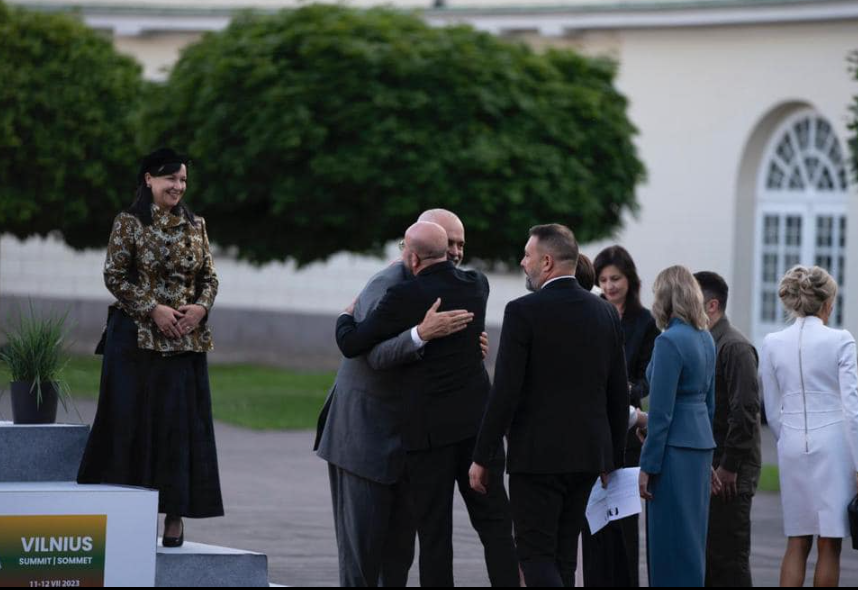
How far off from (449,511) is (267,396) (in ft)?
47.0

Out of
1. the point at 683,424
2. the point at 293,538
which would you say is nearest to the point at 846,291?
the point at 293,538

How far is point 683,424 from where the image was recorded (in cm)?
823

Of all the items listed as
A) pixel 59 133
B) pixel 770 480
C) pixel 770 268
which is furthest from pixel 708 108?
pixel 770 480

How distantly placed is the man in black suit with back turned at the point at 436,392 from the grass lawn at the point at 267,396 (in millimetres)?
10664

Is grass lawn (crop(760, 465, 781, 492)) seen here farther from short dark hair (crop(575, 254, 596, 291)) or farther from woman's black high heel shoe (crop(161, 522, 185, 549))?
woman's black high heel shoe (crop(161, 522, 185, 549))

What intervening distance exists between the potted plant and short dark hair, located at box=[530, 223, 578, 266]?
2.47 metres

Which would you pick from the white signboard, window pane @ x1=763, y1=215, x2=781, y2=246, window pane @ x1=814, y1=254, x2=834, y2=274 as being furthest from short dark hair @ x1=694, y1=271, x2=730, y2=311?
window pane @ x1=763, y1=215, x2=781, y2=246

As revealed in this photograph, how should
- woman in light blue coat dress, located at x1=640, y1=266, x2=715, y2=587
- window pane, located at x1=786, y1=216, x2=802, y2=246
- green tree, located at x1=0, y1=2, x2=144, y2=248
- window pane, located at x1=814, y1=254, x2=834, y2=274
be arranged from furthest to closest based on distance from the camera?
1. green tree, located at x1=0, y1=2, x2=144, y2=248
2. window pane, located at x1=786, y1=216, x2=802, y2=246
3. window pane, located at x1=814, y1=254, x2=834, y2=274
4. woman in light blue coat dress, located at x1=640, y1=266, x2=715, y2=587

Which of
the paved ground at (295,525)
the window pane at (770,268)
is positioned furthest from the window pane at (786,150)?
the paved ground at (295,525)

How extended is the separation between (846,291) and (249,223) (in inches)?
328

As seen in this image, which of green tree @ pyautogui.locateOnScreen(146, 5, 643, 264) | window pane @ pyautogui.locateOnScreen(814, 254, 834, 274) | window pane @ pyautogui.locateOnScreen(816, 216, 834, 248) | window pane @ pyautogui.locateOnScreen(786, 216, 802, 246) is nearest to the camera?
green tree @ pyautogui.locateOnScreen(146, 5, 643, 264)

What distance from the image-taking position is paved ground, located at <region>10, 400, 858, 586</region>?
32.9 ft

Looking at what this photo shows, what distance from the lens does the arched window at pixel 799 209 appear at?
2327 centimetres

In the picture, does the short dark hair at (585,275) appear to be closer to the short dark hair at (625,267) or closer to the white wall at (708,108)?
the short dark hair at (625,267)
